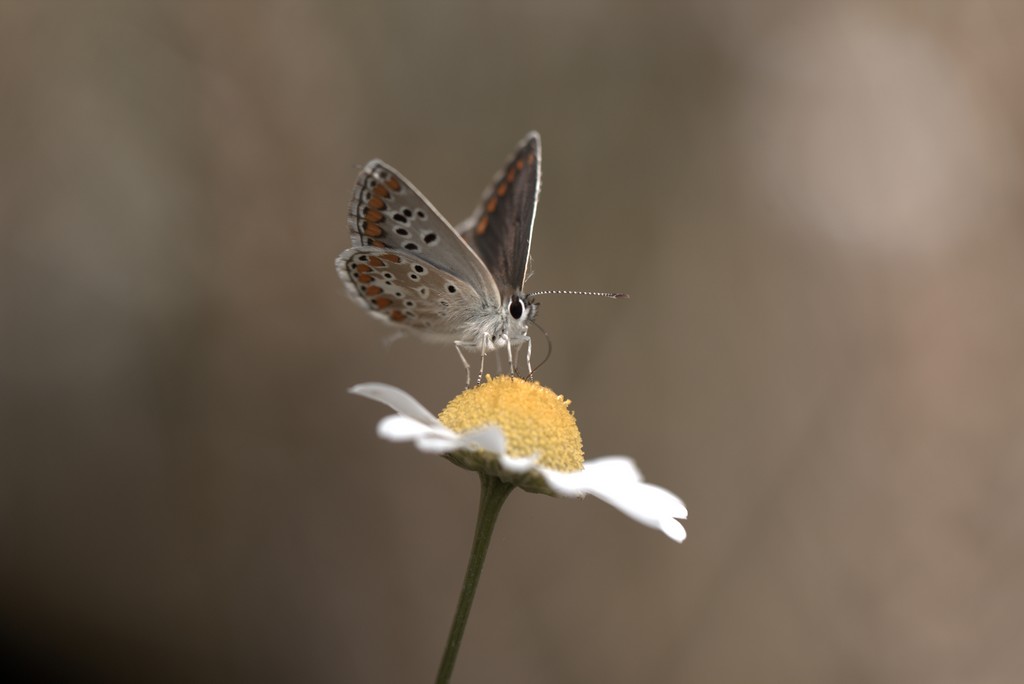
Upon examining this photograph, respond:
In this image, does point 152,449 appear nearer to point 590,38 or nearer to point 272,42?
point 272,42

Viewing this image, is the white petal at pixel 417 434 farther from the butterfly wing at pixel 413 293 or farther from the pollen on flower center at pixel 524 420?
the butterfly wing at pixel 413 293

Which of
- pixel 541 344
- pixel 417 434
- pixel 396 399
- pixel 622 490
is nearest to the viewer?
pixel 417 434

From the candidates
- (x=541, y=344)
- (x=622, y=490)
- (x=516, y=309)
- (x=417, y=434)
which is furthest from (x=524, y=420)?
(x=541, y=344)

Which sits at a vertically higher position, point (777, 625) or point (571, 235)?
point (571, 235)

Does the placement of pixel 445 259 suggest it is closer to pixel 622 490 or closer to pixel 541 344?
pixel 622 490

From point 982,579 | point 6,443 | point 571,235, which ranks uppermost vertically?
point 571,235

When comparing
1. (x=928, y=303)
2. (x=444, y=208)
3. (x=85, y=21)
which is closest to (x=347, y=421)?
(x=444, y=208)
